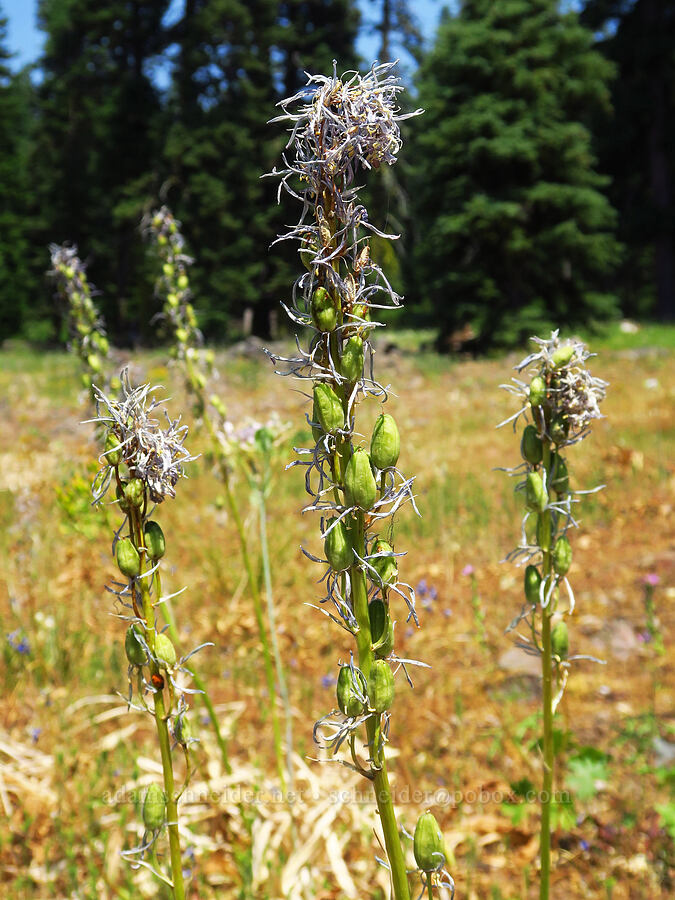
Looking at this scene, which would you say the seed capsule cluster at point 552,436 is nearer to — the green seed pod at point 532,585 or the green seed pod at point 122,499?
the green seed pod at point 532,585

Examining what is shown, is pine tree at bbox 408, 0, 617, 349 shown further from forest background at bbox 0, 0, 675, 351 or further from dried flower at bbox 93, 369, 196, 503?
dried flower at bbox 93, 369, 196, 503

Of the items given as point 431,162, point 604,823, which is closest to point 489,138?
point 431,162

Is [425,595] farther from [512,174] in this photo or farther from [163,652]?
[512,174]

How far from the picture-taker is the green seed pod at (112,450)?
43.7 inches

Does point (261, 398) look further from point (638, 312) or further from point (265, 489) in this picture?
point (638, 312)

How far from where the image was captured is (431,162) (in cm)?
2164

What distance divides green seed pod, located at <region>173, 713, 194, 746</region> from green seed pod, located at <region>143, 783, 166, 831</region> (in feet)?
0.27

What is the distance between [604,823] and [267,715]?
167cm

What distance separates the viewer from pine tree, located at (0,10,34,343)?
117ft

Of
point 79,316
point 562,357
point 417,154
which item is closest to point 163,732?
point 562,357

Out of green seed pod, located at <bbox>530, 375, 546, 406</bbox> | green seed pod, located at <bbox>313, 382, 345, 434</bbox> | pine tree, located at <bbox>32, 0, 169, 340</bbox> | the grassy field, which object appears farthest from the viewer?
pine tree, located at <bbox>32, 0, 169, 340</bbox>

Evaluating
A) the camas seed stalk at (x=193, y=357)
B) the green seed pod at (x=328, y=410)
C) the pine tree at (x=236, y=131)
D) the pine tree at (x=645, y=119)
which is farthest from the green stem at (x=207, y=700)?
the pine tree at (x=645, y=119)

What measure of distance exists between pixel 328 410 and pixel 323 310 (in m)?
0.14

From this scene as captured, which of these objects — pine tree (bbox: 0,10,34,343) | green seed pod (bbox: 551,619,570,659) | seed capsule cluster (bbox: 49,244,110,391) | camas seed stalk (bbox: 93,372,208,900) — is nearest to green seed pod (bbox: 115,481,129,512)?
camas seed stalk (bbox: 93,372,208,900)
